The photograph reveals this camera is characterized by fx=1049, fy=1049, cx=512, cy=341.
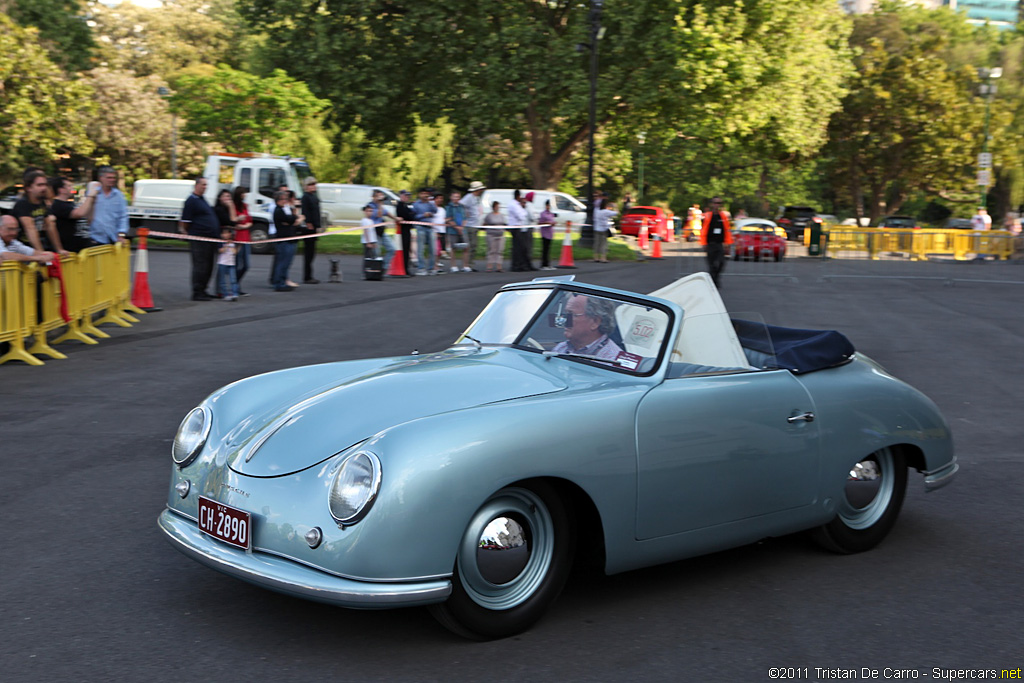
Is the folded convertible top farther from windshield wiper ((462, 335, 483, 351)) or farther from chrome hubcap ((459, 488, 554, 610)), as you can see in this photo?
chrome hubcap ((459, 488, 554, 610))

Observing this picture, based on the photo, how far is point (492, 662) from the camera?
3816 millimetres

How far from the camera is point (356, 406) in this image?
4258 millimetres

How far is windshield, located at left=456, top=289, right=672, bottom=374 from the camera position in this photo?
15.9 ft

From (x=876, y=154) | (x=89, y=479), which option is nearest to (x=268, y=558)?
(x=89, y=479)

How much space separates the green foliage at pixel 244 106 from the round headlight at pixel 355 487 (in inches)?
1326

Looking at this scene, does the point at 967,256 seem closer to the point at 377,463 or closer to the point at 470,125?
the point at 470,125

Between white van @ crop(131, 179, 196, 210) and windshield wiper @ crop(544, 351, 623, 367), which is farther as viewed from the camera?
white van @ crop(131, 179, 196, 210)

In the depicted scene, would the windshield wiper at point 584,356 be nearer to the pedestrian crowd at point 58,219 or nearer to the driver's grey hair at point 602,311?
the driver's grey hair at point 602,311

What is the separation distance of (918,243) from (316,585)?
34.5 metres

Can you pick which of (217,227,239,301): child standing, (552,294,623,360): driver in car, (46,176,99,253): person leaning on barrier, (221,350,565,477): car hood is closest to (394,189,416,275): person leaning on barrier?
(217,227,239,301): child standing

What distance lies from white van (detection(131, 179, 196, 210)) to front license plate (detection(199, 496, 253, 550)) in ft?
90.5

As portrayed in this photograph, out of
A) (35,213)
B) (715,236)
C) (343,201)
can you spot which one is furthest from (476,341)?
(343,201)

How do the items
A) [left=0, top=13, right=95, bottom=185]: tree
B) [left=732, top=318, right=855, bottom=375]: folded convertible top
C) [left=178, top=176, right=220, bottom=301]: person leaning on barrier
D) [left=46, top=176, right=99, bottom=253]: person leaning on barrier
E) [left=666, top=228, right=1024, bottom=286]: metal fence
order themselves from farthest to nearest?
[left=0, top=13, right=95, bottom=185]: tree → [left=666, top=228, right=1024, bottom=286]: metal fence → [left=178, top=176, right=220, bottom=301]: person leaning on barrier → [left=46, top=176, right=99, bottom=253]: person leaning on barrier → [left=732, top=318, right=855, bottom=375]: folded convertible top

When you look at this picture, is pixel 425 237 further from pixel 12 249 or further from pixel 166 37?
pixel 166 37
